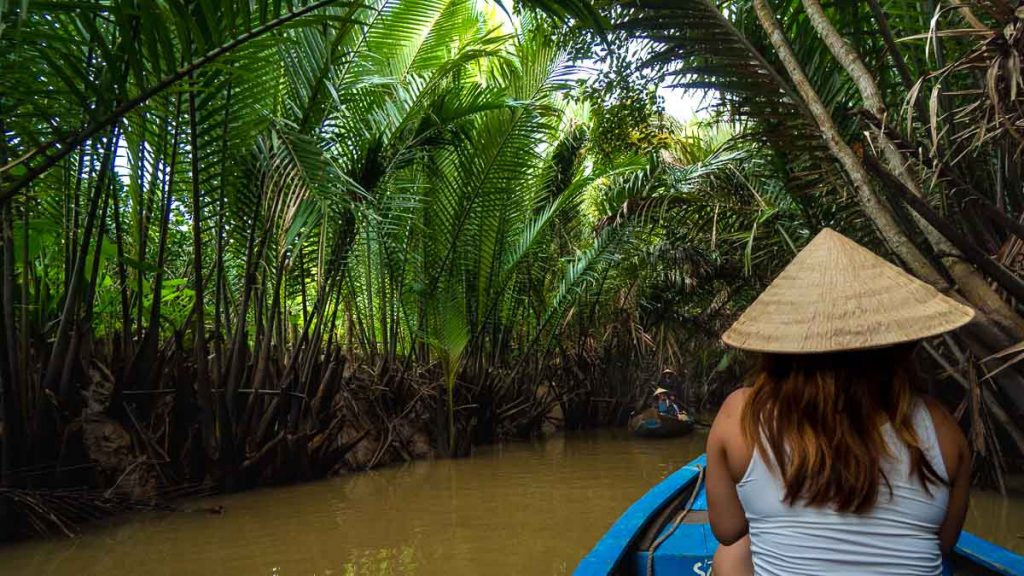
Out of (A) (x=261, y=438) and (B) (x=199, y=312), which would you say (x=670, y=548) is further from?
(A) (x=261, y=438)

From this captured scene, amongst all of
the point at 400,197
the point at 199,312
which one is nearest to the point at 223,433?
the point at 199,312

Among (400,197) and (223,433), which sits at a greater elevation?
(400,197)

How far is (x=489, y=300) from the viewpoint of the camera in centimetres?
835

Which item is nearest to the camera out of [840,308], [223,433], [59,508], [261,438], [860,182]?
[840,308]

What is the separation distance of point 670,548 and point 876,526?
1.50 meters

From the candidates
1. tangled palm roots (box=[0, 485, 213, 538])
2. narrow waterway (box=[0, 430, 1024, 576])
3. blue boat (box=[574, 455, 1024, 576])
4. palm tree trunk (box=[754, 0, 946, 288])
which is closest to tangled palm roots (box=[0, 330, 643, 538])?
tangled palm roots (box=[0, 485, 213, 538])

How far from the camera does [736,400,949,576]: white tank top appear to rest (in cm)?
132

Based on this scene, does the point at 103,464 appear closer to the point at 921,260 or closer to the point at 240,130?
the point at 240,130

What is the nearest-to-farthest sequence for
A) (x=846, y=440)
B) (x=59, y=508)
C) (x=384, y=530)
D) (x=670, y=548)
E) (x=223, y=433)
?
(x=846, y=440)
(x=670, y=548)
(x=59, y=508)
(x=384, y=530)
(x=223, y=433)

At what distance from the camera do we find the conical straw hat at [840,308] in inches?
53.4

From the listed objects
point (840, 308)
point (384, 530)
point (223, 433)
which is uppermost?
point (840, 308)

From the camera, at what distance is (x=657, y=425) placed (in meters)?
10.2

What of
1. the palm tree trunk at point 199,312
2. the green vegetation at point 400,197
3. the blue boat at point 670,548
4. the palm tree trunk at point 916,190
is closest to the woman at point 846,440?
the blue boat at point 670,548

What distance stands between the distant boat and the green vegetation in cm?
133
